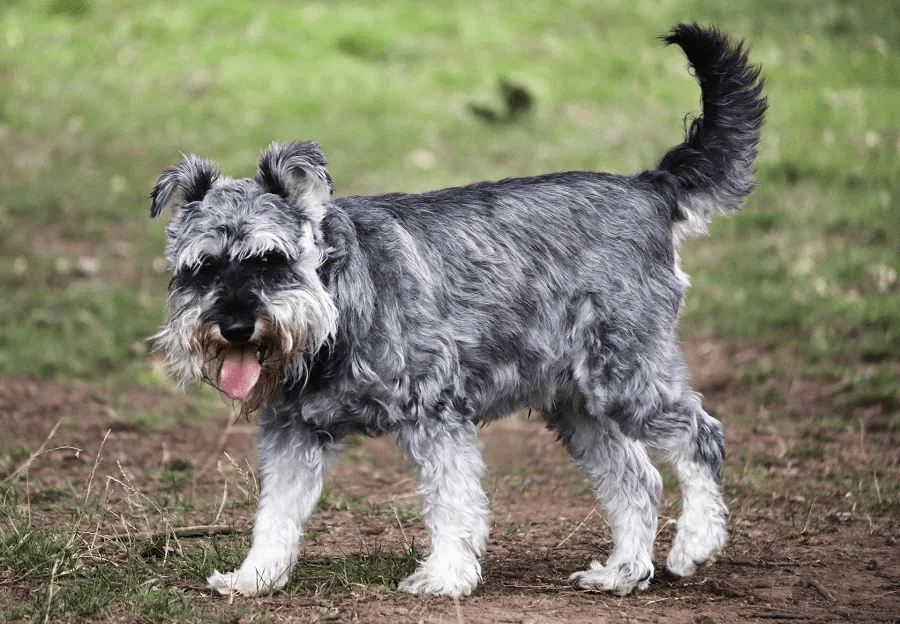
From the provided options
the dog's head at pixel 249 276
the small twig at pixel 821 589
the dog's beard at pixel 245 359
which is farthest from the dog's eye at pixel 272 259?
the small twig at pixel 821 589

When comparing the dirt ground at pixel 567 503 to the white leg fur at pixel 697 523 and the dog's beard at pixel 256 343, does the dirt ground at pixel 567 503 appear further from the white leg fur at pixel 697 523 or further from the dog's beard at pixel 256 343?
the dog's beard at pixel 256 343

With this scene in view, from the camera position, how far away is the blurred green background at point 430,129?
10250 millimetres

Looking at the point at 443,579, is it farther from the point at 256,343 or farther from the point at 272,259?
the point at 272,259

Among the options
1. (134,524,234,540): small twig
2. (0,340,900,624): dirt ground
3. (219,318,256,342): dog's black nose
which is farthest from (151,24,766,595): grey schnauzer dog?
(134,524,234,540): small twig

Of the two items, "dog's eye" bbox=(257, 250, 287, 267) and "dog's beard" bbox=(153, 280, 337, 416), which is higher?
"dog's eye" bbox=(257, 250, 287, 267)

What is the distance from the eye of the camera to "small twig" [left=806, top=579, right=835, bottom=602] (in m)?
5.04

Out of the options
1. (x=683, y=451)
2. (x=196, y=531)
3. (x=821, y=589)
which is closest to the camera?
(x=821, y=589)

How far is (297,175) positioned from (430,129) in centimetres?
982

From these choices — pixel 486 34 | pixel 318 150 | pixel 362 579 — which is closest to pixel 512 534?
pixel 362 579

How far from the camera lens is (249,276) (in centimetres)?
473

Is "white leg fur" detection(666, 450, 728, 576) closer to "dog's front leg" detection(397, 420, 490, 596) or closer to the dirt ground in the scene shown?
the dirt ground

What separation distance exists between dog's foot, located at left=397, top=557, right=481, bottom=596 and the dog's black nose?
1315 mm

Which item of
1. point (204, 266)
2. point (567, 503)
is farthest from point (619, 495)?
point (204, 266)

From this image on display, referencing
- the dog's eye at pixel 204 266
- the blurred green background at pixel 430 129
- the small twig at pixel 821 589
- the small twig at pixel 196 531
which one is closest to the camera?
the dog's eye at pixel 204 266
